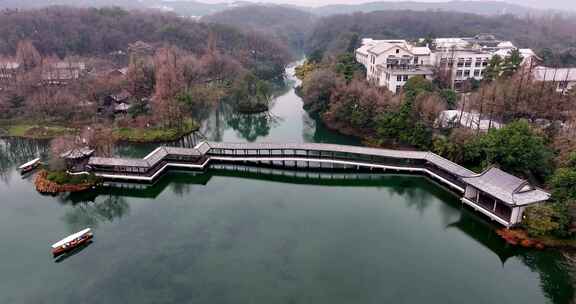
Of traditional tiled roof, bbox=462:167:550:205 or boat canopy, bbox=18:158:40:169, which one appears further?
boat canopy, bbox=18:158:40:169

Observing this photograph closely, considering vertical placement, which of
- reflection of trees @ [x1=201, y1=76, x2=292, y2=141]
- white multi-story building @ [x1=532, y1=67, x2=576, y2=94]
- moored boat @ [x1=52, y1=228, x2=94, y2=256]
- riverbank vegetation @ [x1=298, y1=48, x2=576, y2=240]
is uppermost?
white multi-story building @ [x1=532, y1=67, x2=576, y2=94]

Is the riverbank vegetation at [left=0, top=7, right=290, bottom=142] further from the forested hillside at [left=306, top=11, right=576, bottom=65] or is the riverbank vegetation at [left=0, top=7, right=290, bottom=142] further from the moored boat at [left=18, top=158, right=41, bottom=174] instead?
the forested hillside at [left=306, top=11, right=576, bottom=65]

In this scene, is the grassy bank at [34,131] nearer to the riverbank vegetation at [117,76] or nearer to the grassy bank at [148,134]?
the riverbank vegetation at [117,76]

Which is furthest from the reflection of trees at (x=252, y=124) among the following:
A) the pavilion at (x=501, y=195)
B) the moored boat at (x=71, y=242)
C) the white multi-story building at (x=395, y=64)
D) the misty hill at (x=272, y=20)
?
the misty hill at (x=272, y=20)

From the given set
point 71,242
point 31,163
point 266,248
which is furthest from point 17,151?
point 266,248

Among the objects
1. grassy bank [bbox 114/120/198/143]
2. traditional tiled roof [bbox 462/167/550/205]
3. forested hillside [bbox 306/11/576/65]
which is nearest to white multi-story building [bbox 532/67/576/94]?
traditional tiled roof [bbox 462/167/550/205]

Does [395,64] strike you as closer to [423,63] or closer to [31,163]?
[423,63]

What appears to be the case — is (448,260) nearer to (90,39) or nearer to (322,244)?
(322,244)
